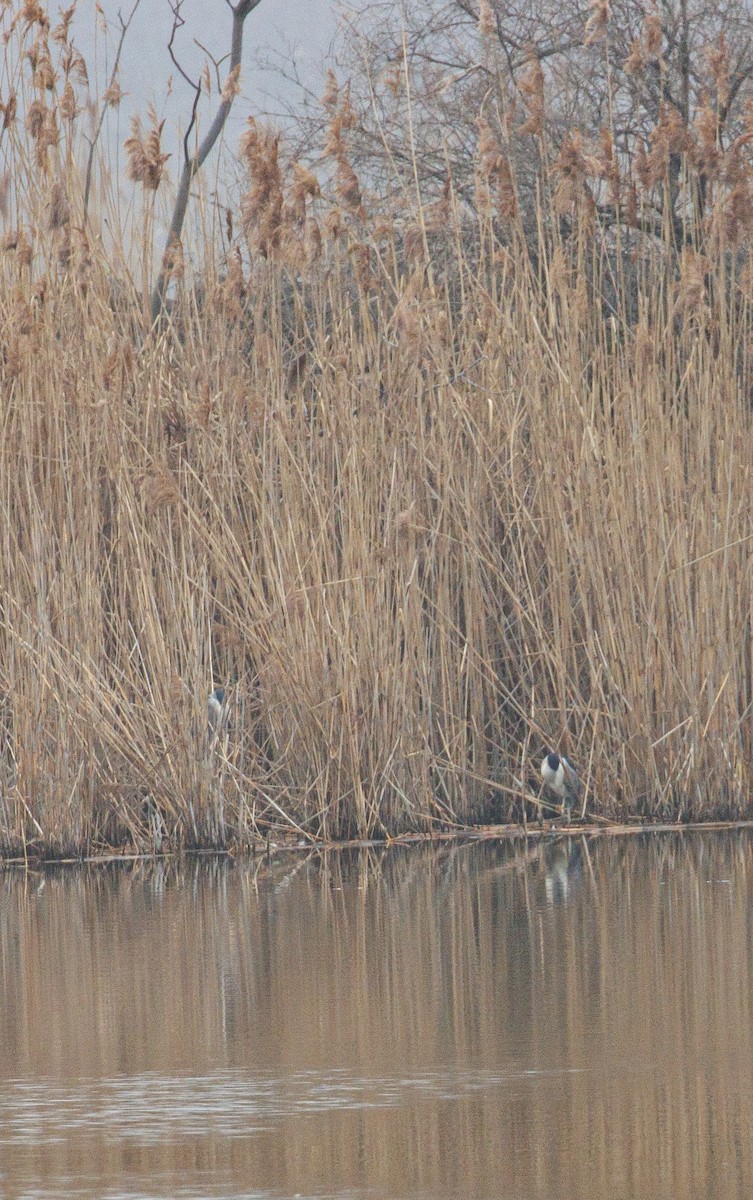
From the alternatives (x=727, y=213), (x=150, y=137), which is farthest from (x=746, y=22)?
(x=150, y=137)

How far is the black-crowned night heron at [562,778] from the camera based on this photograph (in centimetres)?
615

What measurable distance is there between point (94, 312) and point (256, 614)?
1213 millimetres

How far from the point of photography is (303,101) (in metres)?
11.6

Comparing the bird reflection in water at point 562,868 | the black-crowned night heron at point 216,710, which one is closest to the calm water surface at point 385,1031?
the bird reflection in water at point 562,868

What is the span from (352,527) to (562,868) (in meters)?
→ 1.32

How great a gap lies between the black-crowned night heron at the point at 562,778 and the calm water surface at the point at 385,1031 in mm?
552

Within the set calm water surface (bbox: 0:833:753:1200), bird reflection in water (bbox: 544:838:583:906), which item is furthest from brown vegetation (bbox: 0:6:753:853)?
calm water surface (bbox: 0:833:753:1200)

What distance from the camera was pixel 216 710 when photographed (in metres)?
6.06

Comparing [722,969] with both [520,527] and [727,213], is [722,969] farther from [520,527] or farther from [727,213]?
[727,213]

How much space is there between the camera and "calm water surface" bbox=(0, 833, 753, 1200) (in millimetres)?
2588

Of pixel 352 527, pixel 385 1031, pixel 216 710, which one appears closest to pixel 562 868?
pixel 216 710

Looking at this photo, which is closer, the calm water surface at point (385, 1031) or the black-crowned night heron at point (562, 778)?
the calm water surface at point (385, 1031)

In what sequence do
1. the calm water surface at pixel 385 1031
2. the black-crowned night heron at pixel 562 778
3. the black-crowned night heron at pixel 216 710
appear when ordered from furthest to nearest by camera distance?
the black-crowned night heron at pixel 562 778 < the black-crowned night heron at pixel 216 710 < the calm water surface at pixel 385 1031

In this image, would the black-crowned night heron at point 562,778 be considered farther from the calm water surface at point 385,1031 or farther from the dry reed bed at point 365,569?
the calm water surface at point 385,1031
